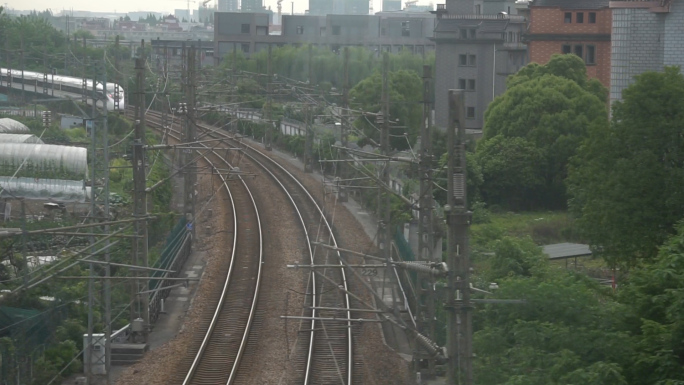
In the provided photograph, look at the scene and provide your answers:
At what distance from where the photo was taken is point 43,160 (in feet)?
79.3

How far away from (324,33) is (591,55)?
26.1 metres

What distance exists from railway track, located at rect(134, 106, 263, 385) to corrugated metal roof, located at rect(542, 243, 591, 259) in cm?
454

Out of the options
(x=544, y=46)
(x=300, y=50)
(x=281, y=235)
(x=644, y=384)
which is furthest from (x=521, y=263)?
(x=300, y=50)

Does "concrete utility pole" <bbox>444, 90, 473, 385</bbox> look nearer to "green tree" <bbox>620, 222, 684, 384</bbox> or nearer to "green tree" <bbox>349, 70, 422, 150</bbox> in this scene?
"green tree" <bbox>620, 222, 684, 384</bbox>

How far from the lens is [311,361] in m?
12.2

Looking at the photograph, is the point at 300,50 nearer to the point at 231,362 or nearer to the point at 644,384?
the point at 231,362

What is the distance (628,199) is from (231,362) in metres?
5.50

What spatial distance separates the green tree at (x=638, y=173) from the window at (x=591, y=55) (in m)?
16.3

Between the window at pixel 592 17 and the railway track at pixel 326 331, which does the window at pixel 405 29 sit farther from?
the railway track at pixel 326 331

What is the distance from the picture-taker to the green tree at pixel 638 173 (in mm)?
13484

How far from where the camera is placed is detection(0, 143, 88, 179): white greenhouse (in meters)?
23.8

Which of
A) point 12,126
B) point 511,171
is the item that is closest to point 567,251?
point 511,171

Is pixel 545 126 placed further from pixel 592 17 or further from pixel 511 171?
pixel 592 17

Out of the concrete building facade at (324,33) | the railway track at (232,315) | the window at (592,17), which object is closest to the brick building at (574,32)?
the window at (592,17)
